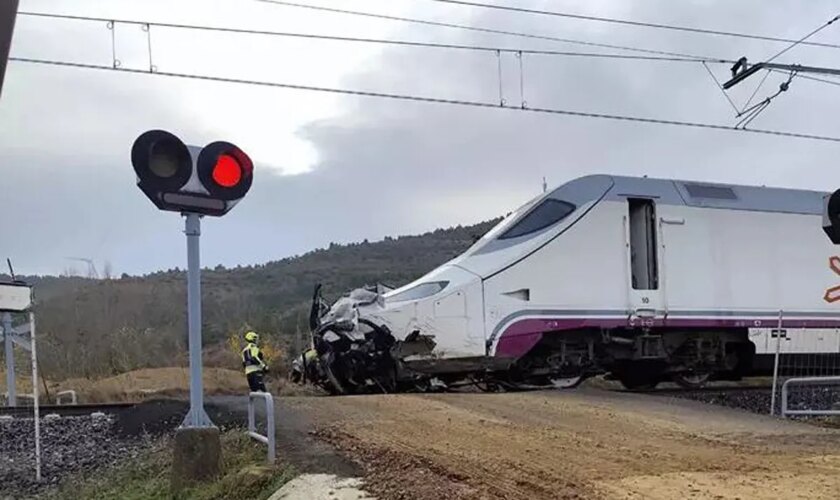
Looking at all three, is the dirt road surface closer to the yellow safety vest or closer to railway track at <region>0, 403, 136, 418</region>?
railway track at <region>0, 403, 136, 418</region>

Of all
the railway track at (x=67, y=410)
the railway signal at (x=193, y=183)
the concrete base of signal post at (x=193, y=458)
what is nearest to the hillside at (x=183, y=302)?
the railway track at (x=67, y=410)

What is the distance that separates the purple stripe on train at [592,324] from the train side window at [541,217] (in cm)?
156

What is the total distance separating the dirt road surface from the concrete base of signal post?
1108 mm

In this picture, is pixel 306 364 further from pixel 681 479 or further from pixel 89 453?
pixel 681 479

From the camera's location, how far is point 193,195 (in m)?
6.61

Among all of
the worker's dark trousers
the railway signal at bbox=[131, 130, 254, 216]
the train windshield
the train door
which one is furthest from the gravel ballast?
the train door

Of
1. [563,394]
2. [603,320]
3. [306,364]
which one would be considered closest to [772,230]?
[603,320]

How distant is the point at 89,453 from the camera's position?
989 cm

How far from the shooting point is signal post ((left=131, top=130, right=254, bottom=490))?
646 centimetres

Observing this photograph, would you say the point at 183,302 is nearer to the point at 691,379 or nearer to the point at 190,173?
the point at 691,379

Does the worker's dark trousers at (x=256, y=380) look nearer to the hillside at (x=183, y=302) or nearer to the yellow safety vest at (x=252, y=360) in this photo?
the yellow safety vest at (x=252, y=360)

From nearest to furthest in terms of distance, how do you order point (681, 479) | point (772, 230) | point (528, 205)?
1. point (681, 479)
2. point (528, 205)
3. point (772, 230)

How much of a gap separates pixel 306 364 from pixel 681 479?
9.66 meters

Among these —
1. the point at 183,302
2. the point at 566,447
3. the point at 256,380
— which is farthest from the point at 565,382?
the point at 183,302
